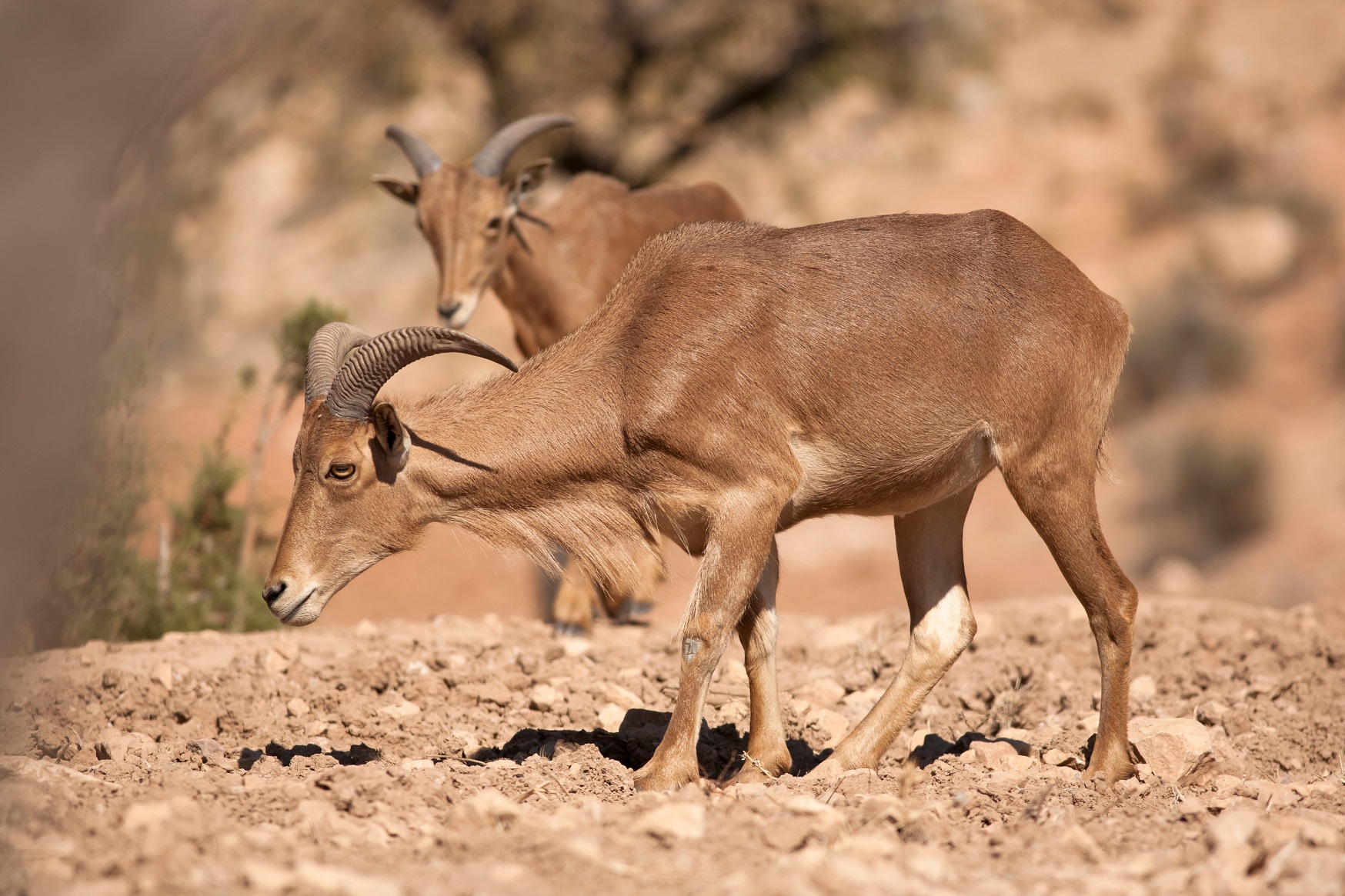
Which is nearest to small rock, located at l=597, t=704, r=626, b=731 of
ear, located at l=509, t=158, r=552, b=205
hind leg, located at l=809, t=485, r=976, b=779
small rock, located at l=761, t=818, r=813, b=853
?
hind leg, located at l=809, t=485, r=976, b=779

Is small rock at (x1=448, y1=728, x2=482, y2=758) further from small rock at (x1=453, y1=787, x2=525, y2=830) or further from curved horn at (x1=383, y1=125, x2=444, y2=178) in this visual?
curved horn at (x1=383, y1=125, x2=444, y2=178)

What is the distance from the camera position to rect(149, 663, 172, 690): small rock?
748 cm

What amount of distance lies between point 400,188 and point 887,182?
19.7m

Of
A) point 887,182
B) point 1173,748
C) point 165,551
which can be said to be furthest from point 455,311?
point 887,182

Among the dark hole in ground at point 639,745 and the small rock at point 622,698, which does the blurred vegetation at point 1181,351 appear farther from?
the dark hole in ground at point 639,745

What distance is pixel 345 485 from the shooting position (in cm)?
635

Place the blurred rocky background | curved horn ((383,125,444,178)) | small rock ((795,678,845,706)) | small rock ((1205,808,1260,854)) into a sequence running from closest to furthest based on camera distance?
small rock ((1205,808,1260,854)), small rock ((795,678,845,706)), curved horn ((383,125,444,178)), the blurred rocky background

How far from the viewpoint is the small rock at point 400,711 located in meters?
7.26

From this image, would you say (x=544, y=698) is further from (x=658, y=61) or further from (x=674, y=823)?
(x=658, y=61)

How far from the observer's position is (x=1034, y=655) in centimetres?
886

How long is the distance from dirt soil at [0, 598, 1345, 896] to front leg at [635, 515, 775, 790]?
0.42 metres

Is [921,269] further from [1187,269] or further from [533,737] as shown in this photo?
[1187,269]

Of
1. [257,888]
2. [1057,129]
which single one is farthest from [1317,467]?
[257,888]

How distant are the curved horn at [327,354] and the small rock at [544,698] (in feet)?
7.39
